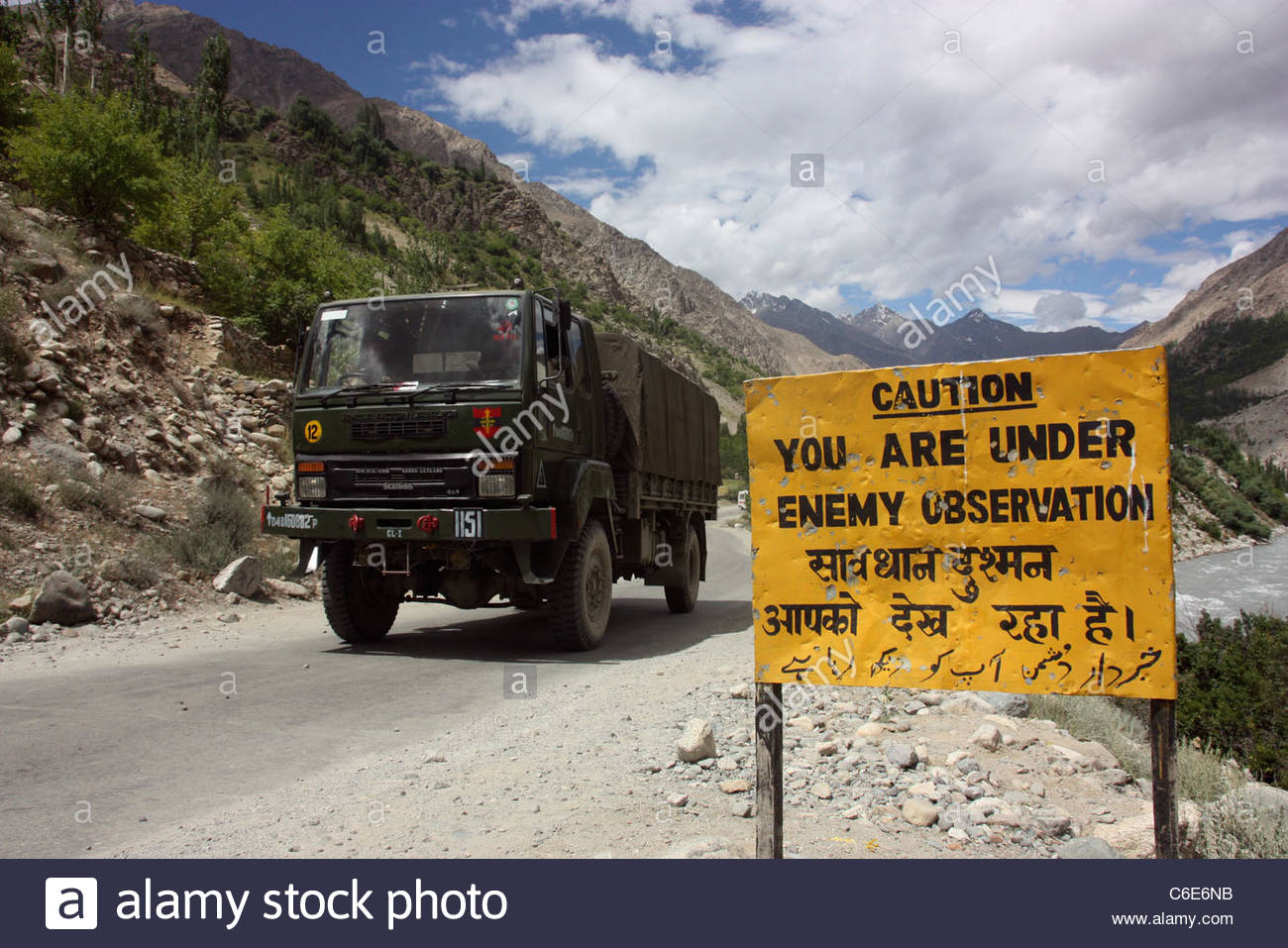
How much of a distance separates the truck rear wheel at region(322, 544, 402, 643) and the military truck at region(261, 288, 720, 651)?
0.02m

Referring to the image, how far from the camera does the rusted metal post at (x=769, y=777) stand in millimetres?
3250

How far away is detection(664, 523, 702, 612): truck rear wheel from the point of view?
500 inches

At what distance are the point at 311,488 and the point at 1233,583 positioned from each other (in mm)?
71021

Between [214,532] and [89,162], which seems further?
[89,162]

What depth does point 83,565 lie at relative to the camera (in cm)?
1051

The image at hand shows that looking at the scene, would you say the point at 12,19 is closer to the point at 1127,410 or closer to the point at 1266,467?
the point at 1127,410

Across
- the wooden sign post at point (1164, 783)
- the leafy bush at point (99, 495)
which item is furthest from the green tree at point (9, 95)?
the wooden sign post at point (1164, 783)

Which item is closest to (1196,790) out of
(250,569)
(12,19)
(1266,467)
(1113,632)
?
(1113,632)

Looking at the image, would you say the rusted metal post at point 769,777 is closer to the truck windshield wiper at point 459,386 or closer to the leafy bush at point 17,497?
the truck windshield wiper at point 459,386

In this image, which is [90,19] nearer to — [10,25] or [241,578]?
[10,25]

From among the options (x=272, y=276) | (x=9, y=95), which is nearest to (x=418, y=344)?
(x=272, y=276)

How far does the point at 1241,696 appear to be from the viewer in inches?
632

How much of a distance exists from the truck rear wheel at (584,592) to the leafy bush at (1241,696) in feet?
26.7
